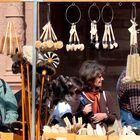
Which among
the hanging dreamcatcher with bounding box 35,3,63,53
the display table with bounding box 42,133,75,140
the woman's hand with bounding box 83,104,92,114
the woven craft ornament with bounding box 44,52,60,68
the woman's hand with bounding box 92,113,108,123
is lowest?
the display table with bounding box 42,133,75,140

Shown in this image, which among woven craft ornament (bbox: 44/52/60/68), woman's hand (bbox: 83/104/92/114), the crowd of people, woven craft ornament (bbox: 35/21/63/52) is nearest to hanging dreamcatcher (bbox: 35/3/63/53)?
woven craft ornament (bbox: 35/21/63/52)

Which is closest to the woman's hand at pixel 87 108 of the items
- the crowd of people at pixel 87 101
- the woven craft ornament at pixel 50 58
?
the crowd of people at pixel 87 101

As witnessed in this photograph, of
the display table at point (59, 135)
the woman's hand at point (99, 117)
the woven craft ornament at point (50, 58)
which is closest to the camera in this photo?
the display table at point (59, 135)

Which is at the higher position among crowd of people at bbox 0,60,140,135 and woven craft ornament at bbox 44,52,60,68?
woven craft ornament at bbox 44,52,60,68

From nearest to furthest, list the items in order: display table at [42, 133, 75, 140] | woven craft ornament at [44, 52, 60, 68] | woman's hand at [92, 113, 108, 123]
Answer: display table at [42, 133, 75, 140], woven craft ornament at [44, 52, 60, 68], woman's hand at [92, 113, 108, 123]

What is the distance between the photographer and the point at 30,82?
21.4 ft

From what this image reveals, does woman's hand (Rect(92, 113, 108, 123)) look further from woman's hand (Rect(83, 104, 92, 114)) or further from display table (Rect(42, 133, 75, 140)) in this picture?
display table (Rect(42, 133, 75, 140))

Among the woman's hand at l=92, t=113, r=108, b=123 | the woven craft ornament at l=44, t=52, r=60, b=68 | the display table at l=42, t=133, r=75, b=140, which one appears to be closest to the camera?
the display table at l=42, t=133, r=75, b=140

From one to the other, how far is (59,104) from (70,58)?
224cm

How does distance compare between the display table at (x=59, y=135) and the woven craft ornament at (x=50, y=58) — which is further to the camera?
the woven craft ornament at (x=50, y=58)

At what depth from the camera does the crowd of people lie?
6.72 metres

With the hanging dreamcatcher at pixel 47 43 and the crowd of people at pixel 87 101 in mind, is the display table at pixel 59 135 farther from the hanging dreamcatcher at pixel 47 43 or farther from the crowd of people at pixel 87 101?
the hanging dreamcatcher at pixel 47 43

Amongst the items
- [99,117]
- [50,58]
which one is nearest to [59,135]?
[99,117]

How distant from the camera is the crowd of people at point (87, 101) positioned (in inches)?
265
